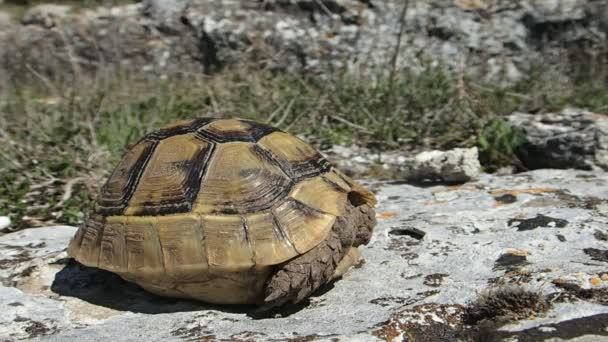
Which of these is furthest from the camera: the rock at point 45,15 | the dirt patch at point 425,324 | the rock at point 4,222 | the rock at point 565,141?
the rock at point 45,15

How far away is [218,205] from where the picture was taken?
231 centimetres

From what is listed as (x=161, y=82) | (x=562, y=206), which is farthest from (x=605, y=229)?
(x=161, y=82)

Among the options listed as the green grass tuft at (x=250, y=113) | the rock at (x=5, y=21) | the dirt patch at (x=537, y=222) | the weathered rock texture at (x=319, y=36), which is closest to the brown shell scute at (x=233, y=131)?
the dirt patch at (x=537, y=222)

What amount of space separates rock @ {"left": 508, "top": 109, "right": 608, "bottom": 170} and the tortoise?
1.80m

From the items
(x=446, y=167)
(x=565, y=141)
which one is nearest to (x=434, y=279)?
(x=446, y=167)

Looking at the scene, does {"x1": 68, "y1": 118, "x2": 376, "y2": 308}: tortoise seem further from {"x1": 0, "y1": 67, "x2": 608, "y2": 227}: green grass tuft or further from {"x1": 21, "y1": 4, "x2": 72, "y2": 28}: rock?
{"x1": 21, "y1": 4, "x2": 72, "y2": 28}: rock

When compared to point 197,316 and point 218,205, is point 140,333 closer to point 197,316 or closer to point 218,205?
point 197,316

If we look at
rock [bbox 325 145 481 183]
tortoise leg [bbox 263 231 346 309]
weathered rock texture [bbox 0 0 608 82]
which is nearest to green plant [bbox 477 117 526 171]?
rock [bbox 325 145 481 183]

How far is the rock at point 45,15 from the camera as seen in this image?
6493mm

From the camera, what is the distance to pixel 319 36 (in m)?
6.11

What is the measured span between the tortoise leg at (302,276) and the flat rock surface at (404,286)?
3.1 inches

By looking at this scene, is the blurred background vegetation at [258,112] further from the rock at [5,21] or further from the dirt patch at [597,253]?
the dirt patch at [597,253]

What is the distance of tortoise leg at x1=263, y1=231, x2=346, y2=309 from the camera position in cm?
220

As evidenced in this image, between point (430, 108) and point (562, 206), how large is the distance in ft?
6.21
